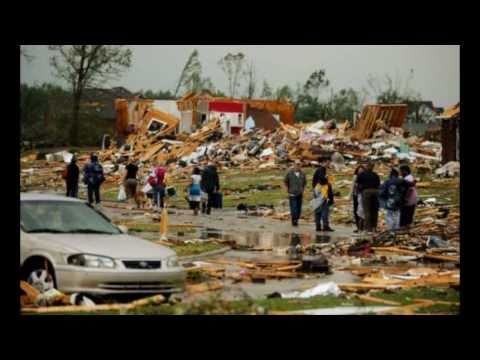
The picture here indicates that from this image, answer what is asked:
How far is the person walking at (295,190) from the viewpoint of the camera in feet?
69.5

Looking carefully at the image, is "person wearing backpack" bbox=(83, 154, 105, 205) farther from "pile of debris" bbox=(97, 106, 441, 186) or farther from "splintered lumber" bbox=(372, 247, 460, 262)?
"splintered lumber" bbox=(372, 247, 460, 262)

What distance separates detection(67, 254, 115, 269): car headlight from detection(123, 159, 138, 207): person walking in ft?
16.1

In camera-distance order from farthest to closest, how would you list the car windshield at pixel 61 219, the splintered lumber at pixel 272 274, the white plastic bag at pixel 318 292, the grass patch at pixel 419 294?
the splintered lumber at pixel 272 274 → the grass patch at pixel 419 294 → the white plastic bag at pixel 318 292 → the car windshield at pixel 61 219

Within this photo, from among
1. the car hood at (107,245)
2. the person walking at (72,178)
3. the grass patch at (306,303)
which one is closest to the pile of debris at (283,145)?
the person walking at (72,178)

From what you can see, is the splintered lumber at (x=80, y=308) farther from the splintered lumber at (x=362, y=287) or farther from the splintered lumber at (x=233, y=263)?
the splintered lumber at (x=362, y=287)

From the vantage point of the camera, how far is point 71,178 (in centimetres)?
1728

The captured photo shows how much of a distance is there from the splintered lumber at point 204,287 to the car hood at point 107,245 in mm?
611

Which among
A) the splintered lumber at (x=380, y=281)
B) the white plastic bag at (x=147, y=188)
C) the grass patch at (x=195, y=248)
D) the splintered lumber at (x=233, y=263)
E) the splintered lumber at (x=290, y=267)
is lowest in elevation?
the splintered lumber at (x=380, y=281)

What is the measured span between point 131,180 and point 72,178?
→ 95.6 inches

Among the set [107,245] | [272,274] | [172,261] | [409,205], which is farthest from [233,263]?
[409,205]

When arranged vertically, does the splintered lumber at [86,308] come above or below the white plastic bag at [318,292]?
below
